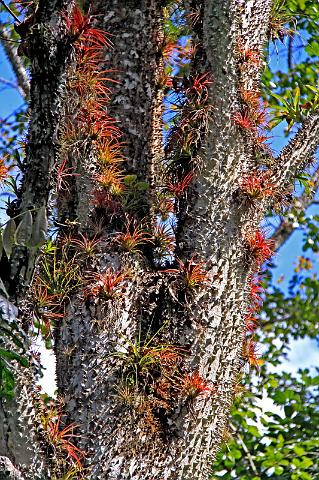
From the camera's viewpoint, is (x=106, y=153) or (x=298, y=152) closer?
(x=106, y=153)

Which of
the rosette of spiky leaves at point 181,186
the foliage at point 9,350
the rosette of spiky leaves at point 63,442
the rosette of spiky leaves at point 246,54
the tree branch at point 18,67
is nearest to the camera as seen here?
the foliage at point 9,350

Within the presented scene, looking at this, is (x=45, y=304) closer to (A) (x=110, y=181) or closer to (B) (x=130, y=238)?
(B) (x=130, y=238)

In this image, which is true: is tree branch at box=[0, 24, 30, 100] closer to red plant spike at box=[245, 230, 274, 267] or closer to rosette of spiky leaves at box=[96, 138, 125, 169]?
rosette of spiky leaves at box=[96, 138, 125, 169]

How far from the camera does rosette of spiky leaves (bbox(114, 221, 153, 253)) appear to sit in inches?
113

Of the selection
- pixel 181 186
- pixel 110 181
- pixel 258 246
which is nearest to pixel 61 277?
pixel 110 181

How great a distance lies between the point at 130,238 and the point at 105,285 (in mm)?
216

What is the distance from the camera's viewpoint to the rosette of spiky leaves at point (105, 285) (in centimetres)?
276

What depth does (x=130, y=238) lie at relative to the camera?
287 cm

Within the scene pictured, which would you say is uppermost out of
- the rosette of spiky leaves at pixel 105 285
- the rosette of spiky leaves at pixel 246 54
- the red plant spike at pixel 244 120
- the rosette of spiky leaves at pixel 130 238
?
the rosette of spiky leaves at pixel 246 54

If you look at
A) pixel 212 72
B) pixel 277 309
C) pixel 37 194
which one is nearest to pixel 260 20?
pixel 212 72

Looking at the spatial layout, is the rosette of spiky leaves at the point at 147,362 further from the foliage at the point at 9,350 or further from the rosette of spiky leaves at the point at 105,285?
the foliage at the point at 9,350

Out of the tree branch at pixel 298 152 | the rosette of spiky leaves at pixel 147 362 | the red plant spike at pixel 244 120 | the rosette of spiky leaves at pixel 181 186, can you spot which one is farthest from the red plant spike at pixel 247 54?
the rosette of spiky leaves at pixel 147 362

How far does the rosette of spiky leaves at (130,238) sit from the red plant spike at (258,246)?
37cm

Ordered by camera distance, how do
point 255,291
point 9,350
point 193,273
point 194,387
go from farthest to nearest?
point 255,291
point 193,273
point 194,387
point 9,350
